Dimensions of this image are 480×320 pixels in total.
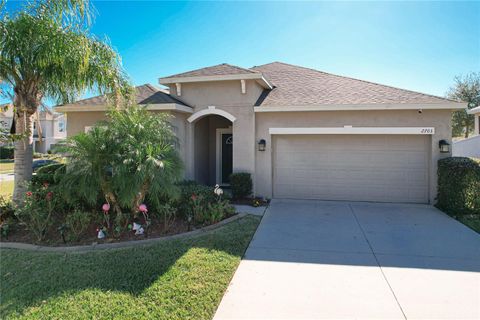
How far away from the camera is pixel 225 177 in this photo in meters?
12.6

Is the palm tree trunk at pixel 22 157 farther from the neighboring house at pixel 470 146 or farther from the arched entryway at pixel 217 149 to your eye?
the neighboring house at pixel 470 146

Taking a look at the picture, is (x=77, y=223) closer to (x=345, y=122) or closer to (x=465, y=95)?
(x=345, y=122)

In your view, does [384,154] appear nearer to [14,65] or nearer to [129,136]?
[129,136]

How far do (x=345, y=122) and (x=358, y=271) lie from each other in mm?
6240

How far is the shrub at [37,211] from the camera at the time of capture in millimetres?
6055

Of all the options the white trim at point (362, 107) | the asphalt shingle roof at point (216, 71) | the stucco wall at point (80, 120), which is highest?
the asphalt shingle roof at point (216, 71)

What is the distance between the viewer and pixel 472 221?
7348mm

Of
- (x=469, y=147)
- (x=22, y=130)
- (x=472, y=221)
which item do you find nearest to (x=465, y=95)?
(x=469, y=147)

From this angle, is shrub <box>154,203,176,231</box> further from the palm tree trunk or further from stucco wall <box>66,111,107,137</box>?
stucco wall <box>66,111,107,137</box>

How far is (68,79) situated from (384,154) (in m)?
10.0

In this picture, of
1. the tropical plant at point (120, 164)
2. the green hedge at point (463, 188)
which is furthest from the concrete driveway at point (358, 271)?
the tropical plant at point (120, 164)

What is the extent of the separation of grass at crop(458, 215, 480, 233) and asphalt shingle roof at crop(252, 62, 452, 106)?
3.70 meters

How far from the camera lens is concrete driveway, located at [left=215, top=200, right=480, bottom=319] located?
3.54m

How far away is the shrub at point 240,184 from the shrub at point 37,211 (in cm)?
532
